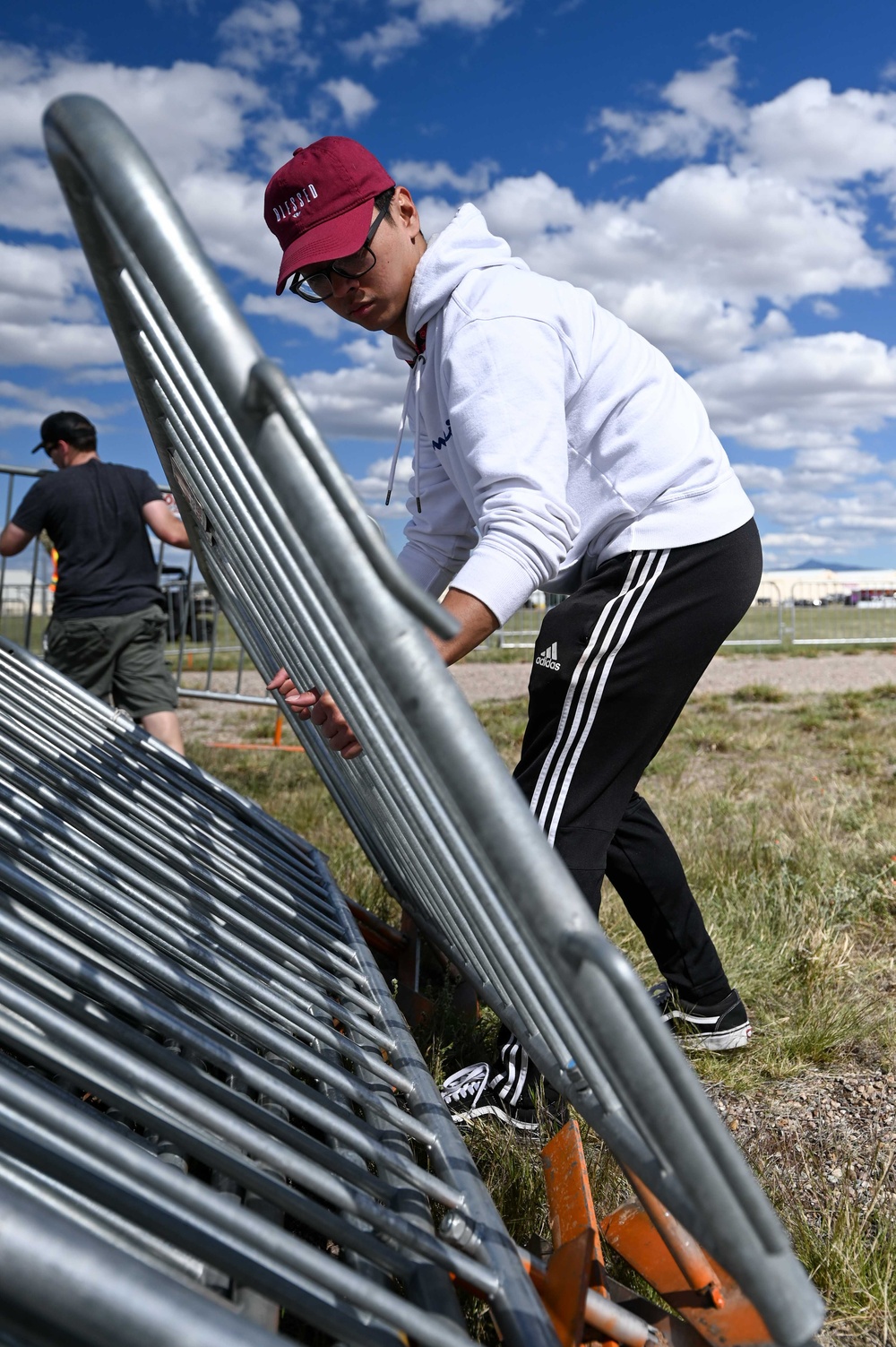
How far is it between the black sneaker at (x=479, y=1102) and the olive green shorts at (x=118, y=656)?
3.94 m

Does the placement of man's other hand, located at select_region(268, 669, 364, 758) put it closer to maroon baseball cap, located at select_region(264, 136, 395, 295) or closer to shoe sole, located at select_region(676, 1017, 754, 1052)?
maroon baseball cap, located at select_region(264, 136, 395, 295)

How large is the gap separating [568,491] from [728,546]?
1.26 feet

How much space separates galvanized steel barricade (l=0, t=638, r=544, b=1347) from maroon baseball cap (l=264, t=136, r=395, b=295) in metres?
1.27

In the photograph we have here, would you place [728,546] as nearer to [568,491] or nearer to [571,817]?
[568,491]

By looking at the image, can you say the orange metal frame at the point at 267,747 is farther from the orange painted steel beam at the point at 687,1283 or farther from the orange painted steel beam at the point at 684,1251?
the orange painted steel beam at the point at 684,1251

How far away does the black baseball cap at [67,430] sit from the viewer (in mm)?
5660

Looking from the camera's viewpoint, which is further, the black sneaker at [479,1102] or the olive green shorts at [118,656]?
the olive green shorts at [118,656]

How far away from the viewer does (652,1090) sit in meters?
0.80

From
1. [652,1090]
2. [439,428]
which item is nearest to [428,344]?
[439,428]

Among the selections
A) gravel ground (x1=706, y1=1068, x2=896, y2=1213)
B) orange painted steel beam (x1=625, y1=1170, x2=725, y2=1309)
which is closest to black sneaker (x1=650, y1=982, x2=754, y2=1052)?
A: gravel ground (x1=706, y1=1068, x2=896, y2=1213)

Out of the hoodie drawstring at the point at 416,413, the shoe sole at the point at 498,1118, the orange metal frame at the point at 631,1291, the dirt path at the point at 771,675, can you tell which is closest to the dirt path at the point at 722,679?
the dirt path at the point at 771,675

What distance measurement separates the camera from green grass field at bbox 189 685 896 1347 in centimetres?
169

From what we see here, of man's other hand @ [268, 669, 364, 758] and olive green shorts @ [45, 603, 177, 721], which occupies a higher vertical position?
man's other hand @ [268, 669, 364, 758]

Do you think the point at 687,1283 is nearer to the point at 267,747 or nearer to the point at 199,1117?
the point at 199,1117
